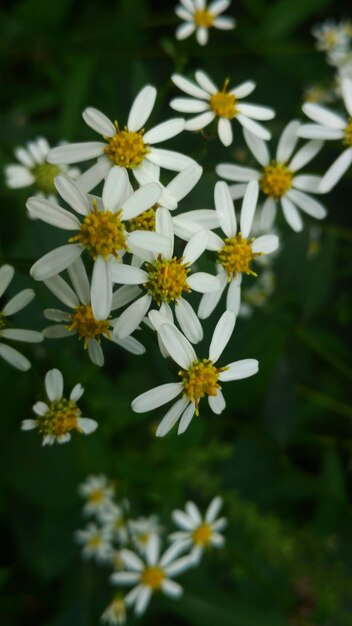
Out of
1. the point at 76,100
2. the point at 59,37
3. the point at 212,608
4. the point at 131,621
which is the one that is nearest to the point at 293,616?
the point at 212,608

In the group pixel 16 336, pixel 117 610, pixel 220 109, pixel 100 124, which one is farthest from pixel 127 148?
pixel 117 610

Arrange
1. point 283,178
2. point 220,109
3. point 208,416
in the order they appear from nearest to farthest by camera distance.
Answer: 1. point 220,109
2. point 283,178
3. point 208,416

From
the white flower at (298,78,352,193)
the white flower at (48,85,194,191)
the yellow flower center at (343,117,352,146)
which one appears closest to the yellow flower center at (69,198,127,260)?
the white flower at (48,85,194,191)

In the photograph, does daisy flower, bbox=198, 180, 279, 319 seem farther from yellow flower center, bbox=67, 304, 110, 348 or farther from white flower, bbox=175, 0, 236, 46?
white flower, bbox=175, 0, 236, 46

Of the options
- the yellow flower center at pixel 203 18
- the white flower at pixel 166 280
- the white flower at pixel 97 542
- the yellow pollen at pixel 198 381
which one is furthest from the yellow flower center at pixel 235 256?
the white flower at pixel 97 542

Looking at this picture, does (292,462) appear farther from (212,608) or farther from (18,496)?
(18,496)

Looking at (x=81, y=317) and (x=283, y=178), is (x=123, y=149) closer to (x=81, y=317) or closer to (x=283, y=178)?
(x=81, y=317)
